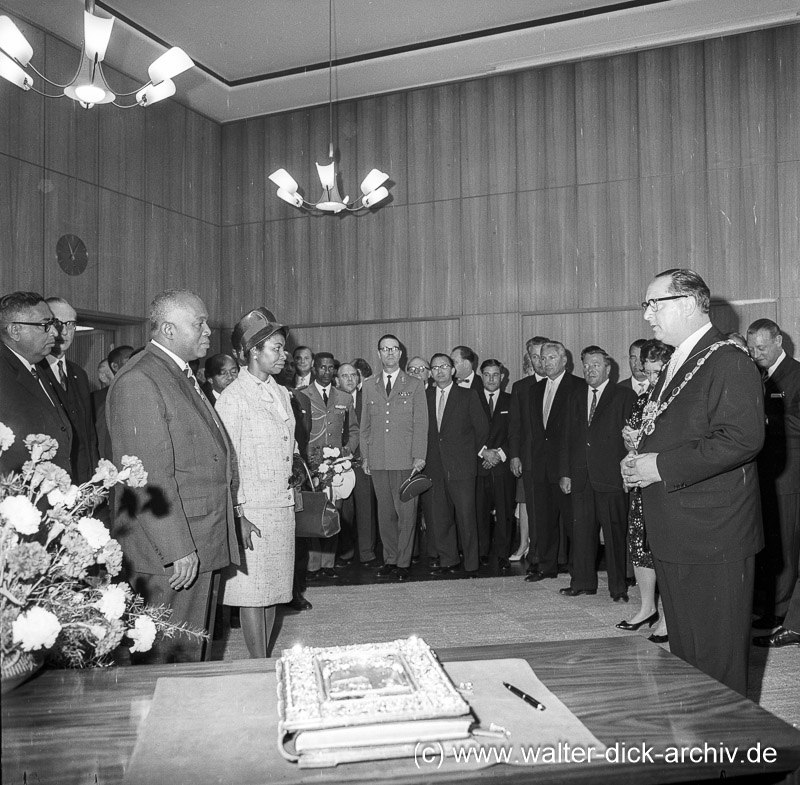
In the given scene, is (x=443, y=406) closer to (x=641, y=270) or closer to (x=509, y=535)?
(x=509, y=535)

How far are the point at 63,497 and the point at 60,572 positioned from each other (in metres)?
0.14

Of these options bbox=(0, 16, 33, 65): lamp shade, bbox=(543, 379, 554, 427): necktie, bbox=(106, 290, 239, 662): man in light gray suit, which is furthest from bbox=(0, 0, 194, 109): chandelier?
bbox=(543, 379, 554, 427): necktie

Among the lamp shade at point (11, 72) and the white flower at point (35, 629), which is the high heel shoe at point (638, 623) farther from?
the lamp shade at point (11, 72)

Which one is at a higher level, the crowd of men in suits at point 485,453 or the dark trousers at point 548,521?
the crowd of men in suits at point 485,453

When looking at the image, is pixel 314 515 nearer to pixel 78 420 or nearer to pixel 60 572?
pixel 78 420

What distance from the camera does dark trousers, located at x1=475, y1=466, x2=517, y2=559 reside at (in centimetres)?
633

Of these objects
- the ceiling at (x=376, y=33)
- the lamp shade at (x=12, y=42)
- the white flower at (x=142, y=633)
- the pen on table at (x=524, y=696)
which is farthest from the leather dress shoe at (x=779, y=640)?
the lamp shade at (x=12, y=42)

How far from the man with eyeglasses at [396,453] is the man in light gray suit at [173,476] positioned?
3.30m

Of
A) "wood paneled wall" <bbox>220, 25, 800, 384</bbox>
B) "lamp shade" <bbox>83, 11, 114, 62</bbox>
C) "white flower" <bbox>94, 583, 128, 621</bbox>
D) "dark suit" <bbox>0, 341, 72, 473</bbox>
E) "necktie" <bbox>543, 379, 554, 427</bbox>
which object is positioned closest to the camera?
"white flower" <bbox>94, 583, 128, 621</bbox>

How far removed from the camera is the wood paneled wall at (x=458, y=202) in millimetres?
6996

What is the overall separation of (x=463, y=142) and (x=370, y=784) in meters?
7.99

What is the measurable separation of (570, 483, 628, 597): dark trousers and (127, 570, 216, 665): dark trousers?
3.02 meters

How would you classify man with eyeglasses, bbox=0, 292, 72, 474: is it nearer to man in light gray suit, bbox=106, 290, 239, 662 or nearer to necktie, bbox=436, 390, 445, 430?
man in light gray suit, bbox=106, 290, 239, 662

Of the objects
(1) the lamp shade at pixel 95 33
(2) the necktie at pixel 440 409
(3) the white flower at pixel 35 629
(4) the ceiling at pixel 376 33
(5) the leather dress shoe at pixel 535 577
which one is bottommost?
(5) the leather dress shoe at pixel 535 577
